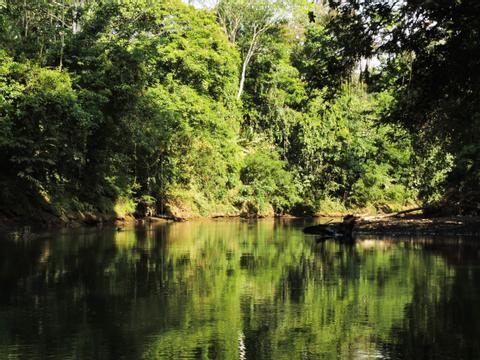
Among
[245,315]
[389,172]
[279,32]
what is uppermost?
[279,32]

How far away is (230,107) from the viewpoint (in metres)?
55.6

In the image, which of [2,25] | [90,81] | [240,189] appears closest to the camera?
[2,25]

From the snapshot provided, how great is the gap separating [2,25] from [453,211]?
22.7 meters

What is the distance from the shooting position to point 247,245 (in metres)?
24.6

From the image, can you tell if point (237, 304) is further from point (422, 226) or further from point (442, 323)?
point (422, 226)

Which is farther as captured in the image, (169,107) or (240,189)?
(240,189)

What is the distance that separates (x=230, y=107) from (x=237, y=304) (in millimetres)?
44729

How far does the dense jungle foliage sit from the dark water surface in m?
3.67

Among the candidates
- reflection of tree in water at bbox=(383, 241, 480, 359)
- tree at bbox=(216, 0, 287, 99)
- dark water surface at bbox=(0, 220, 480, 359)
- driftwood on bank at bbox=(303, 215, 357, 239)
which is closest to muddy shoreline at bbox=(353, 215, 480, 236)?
driftwood on bank at bbox=(303, 215, 357, 239)

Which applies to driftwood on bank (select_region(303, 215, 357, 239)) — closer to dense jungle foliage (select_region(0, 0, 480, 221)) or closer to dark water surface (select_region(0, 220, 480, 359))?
dense jungle foliage (select_region(0, 0, 480, 221))

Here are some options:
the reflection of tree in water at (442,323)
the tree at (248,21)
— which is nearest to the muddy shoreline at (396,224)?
the reflection of tree in water at (442,323)

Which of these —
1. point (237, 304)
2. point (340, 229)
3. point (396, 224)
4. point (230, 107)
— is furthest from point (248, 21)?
point (237, 304)

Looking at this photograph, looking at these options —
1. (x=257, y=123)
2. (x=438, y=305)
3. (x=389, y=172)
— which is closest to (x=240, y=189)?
(x=257, y=123)

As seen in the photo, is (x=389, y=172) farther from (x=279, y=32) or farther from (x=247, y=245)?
(x=247, y=245)
